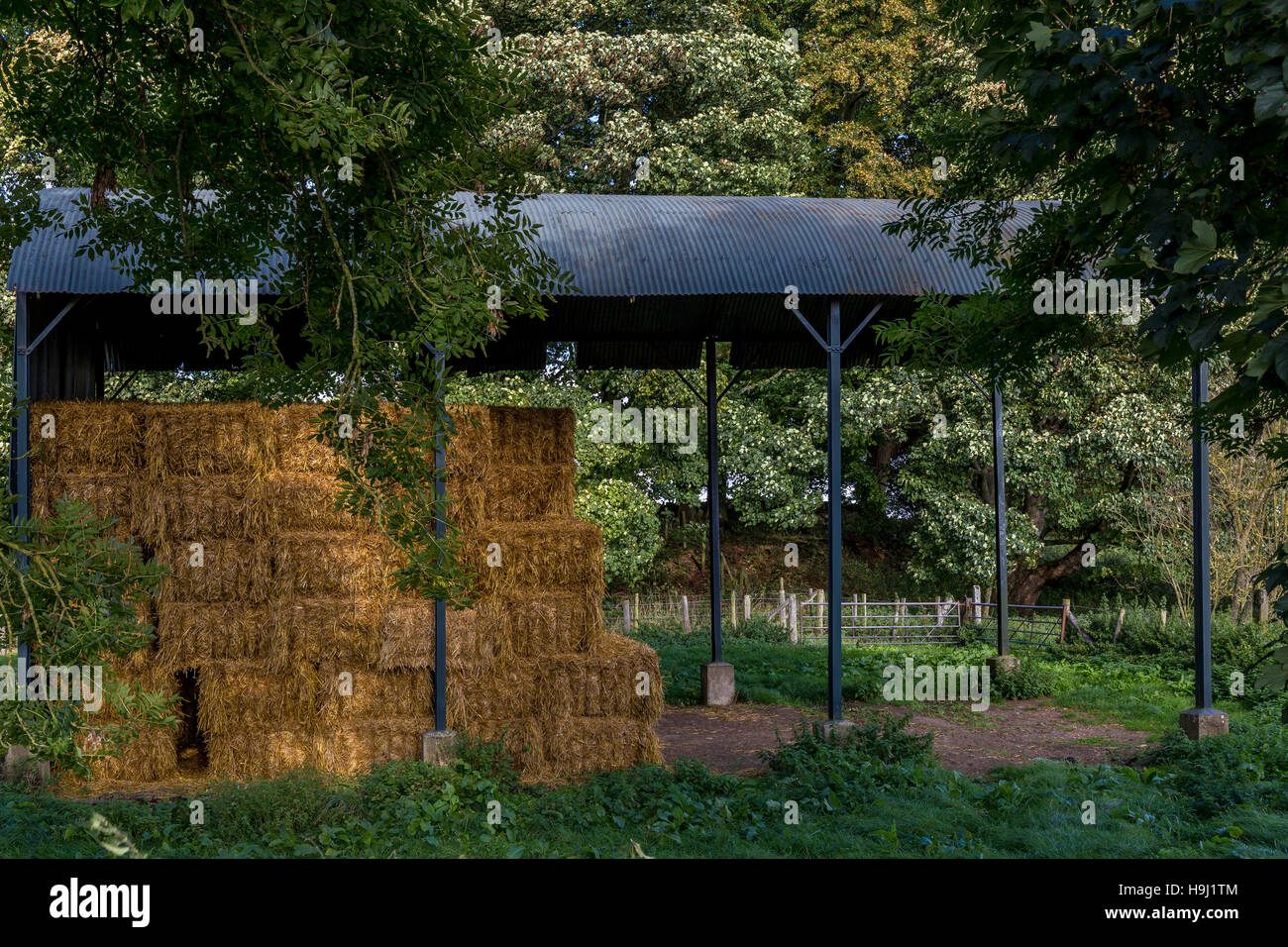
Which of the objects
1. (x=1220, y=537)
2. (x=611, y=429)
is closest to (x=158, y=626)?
(x=611, y=429)

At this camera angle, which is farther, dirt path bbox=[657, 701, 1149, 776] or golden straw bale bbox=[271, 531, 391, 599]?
dirt path bbox=[657, 701, 1149, 776]

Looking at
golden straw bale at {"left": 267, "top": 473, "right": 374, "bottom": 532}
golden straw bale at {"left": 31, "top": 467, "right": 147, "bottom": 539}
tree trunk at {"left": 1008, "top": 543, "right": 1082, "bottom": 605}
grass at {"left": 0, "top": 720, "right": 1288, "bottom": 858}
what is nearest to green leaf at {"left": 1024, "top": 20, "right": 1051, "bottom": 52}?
grass at {"left": 0, "top": 720, "right": 1288, "bottom": 858}

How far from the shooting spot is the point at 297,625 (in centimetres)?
889

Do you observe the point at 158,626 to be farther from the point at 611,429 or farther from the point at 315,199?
the point at 611,429

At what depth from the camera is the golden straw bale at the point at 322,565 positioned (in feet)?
29.5

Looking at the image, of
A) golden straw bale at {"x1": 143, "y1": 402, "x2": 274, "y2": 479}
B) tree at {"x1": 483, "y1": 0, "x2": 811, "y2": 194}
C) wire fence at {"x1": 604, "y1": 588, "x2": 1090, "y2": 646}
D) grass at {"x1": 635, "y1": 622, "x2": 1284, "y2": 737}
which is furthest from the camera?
tree at {"x1": 483, "y1": 0, "x2": 811, "y2": 194}

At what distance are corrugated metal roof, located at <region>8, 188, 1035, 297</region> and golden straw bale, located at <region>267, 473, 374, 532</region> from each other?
1.74 metres

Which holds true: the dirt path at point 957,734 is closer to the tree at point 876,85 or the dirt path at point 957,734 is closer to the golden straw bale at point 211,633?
the golden straw bale at point 211,633

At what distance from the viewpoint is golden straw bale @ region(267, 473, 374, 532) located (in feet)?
29.9

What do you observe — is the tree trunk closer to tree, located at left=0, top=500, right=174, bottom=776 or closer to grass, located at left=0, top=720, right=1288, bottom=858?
grass, located at left=0, top=720, right=1288, bottom=858

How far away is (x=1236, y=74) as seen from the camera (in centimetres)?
346

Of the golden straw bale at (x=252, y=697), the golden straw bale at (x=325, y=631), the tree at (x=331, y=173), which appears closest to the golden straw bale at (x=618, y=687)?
the golden straw bale at (x=325, y=631)

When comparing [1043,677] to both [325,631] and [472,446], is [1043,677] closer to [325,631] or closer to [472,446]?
[472,446]
